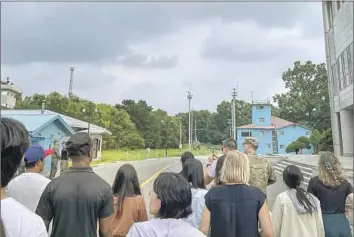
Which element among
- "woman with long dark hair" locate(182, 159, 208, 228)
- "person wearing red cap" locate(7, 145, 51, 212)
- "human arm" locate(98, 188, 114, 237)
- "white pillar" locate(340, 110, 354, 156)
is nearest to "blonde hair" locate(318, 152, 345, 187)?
"woman with long dark hair" locate(182, 159, 208, 228)

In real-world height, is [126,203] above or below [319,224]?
above

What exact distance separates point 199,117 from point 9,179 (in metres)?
11.9

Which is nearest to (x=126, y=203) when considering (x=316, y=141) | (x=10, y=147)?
(x=10, y=147)

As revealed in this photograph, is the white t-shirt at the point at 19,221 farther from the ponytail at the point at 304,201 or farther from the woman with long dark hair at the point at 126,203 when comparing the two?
the ponytail at the point at 304,201

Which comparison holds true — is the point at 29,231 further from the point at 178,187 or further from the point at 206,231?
the point at 206,231

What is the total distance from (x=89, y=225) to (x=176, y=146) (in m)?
9.25

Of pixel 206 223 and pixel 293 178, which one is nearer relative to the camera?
pixel 206 223

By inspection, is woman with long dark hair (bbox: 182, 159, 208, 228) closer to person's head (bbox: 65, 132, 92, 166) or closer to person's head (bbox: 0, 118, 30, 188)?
person's head (bbox: 65, 132, 92, 166)

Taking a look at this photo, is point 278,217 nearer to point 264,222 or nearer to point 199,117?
point 264,222

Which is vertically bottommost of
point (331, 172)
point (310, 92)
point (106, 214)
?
point (106, 214)

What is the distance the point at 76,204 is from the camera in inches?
64.9

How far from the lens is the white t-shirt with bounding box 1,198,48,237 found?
0.78 meters

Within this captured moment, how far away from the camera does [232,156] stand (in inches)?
69.8

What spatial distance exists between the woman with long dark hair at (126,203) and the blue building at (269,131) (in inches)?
423
